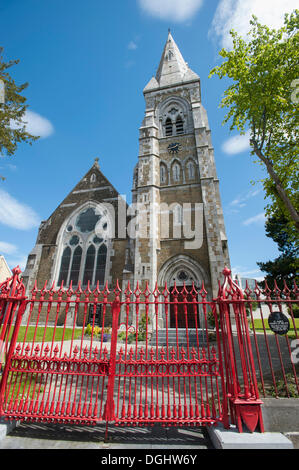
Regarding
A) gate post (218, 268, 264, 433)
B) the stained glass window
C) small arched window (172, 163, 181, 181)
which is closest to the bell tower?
small arched window (172, 163, 181, 181)

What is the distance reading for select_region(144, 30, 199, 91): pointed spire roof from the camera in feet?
69.9

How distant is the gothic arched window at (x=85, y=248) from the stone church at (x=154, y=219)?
76 mm

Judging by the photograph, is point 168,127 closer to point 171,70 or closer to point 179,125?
point 179,125

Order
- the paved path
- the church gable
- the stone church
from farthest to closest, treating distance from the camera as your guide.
→ the church gable
the stone church
the paved path

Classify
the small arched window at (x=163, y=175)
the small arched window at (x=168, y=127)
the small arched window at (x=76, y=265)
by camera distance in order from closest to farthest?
the small arched window at (x=76, y=265) < the small arched window at (x=163, y=175) < the small arched window at (x=168, y=127)

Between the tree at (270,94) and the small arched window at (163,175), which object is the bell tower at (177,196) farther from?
the tree at (270,94)

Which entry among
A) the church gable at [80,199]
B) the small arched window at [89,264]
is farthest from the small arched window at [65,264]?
the small arched window at [89,264]

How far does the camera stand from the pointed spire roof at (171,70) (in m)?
21.3

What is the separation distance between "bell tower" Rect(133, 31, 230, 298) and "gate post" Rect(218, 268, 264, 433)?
9.41m

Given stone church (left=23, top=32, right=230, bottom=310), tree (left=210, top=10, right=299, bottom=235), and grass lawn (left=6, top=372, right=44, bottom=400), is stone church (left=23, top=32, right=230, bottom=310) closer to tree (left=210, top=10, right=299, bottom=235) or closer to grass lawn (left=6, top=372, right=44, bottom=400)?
tree (left=210, top=10, right=299, bottom=235)

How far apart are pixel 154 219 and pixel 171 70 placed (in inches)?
728

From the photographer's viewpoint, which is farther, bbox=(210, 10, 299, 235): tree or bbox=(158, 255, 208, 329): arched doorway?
bbox=(158, 255, 208, 329): arched doorway
